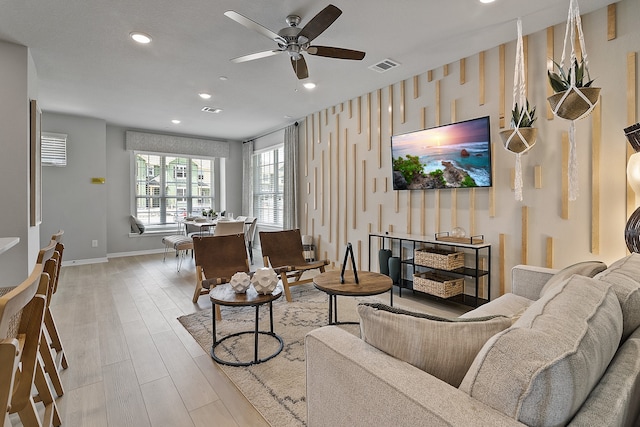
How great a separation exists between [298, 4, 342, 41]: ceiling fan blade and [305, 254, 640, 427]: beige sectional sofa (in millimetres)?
2018

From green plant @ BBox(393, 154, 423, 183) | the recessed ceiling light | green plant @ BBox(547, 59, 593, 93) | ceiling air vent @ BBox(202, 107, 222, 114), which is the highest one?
ceiling air vent @ BBox(202, 107, 222, 114)

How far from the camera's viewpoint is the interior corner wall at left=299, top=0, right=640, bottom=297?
2.68 meters

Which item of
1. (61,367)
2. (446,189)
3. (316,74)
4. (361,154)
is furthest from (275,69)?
(61,367)

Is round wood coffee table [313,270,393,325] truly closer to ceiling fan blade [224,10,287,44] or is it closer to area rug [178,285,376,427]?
area rug [178,285,376,427]

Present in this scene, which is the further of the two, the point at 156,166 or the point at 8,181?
the point at 156,166

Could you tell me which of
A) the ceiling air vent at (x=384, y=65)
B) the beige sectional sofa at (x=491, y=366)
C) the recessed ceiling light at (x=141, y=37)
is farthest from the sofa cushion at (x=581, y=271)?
the recessed ceiling light at (x=141, y=37)

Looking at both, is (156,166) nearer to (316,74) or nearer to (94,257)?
(94,257)

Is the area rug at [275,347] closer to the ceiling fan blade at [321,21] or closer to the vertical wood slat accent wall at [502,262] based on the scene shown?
the vertical wood slat accent wall at [502,262]

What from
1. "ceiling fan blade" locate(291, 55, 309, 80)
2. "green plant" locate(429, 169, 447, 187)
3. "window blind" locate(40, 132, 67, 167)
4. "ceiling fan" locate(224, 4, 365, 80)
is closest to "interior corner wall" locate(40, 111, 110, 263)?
"window blind" locate(40, 132, 67, 167)

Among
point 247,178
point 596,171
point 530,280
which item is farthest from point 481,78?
point 247,178

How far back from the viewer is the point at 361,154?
489 cm

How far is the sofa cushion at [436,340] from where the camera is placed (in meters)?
0.98

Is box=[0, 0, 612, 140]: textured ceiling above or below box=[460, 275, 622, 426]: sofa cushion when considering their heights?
above

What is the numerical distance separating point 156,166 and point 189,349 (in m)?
5.92
